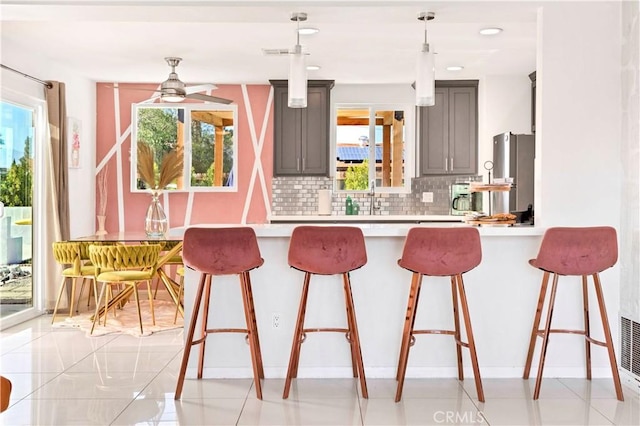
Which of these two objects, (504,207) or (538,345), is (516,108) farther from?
(538,345)

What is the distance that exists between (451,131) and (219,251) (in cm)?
426

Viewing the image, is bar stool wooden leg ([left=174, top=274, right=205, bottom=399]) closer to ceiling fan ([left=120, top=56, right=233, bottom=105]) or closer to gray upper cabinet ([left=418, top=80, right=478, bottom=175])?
ceiling fan ([left=120, top=56, right=233, bottom=105])

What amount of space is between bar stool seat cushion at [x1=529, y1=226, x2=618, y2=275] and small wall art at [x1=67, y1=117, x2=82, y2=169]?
511 cm

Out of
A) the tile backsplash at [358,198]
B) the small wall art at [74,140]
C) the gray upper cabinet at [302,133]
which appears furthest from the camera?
the tile backsplash at [358,198]

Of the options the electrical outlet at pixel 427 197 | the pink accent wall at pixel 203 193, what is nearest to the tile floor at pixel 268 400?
the pink accent wall at pixel 203 193

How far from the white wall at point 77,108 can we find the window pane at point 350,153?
2.93m

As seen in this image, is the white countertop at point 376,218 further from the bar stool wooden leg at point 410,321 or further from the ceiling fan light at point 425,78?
the bar stool wooden leg at point 410,321

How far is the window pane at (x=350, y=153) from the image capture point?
7445 mm

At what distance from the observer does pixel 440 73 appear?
6.72 meters

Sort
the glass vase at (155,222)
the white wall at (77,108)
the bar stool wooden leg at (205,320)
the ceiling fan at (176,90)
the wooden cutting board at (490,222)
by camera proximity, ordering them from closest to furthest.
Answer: the bar stool wooden leg at (205,320), the wooden cutting board at (490,222), the ceiling fan at (176,90), the white wall at (77,108), the glass vase at (155,222)

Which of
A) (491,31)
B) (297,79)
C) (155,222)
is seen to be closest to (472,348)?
(297,79)

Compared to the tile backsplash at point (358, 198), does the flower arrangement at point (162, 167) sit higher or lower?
higher

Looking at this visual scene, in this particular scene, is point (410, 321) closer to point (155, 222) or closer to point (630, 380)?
point (630, 380)

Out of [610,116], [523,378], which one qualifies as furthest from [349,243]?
[610,116]
